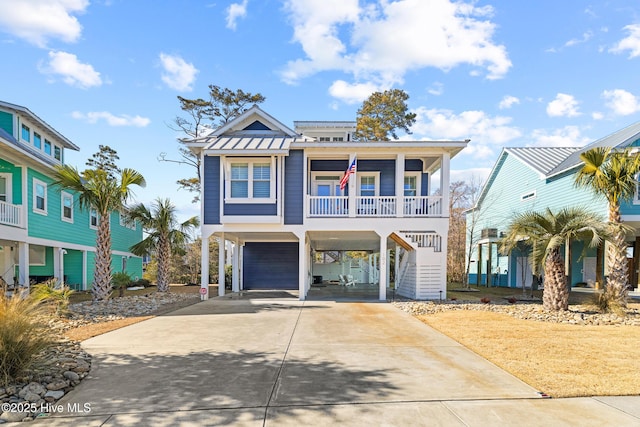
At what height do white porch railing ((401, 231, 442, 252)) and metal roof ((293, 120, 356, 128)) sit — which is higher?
metal roof ((293, 120, 356, 128))

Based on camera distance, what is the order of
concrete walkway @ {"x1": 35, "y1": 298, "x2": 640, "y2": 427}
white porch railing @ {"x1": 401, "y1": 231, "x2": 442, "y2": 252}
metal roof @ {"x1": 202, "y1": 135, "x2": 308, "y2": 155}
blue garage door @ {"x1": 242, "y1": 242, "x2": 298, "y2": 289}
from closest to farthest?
concrete walkway @ {"x1": 35, "y1": 298, "x2": 640, "y2": 427} < metal roof @ {"x1": 202, "y1": 135, "x2": 308, "y2": 155} < white porch railing @ {"x1": 401, "y1": 231, "x2": 442, "y2": 252} < blue garage door @ {"x1": 242, "y1": 242, "x2": 298, "y2": 289}

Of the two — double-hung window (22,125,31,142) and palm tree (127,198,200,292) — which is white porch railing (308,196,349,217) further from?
double-hung window (22,125,31,142)

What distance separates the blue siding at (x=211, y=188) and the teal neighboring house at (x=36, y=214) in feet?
16.4

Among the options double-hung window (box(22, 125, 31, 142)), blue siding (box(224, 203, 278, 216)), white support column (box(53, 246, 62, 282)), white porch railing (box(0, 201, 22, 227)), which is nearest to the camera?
white porch railing (box(0, 201, 22, 227))

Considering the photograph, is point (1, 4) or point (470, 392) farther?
point (1, 4)

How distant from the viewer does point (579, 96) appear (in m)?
12.1

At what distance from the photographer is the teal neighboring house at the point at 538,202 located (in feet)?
48.4

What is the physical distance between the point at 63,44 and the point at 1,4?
82.0 inches

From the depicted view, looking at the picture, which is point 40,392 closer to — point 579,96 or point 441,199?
point 441,199

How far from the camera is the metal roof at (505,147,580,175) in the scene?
1848cm

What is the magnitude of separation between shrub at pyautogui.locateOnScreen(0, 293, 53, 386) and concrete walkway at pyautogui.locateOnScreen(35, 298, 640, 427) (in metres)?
0.73

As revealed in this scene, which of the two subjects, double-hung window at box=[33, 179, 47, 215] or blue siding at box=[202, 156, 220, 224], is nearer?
blue siding at box=[202, 156, 220, 224]

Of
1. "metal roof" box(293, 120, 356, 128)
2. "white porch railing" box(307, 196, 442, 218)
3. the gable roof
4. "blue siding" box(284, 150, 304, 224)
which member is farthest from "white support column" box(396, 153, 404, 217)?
"metal roof" box(293, 120, 356, 128)

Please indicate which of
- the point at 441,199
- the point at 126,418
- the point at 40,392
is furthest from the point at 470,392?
the point at 441,199
